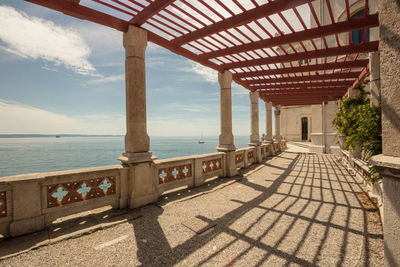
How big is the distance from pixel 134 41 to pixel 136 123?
2.10 meters

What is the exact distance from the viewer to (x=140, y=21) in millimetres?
4520

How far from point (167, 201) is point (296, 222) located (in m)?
3.14

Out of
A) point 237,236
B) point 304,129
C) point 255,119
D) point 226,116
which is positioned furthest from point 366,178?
point 304,129

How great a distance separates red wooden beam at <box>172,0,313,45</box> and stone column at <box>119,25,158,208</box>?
1.46 meters

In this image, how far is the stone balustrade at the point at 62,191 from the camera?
10.6ft

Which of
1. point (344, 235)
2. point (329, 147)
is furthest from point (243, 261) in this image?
point (329, 147)

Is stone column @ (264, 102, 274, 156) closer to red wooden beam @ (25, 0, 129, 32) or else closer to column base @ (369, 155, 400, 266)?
red wooden beam @ (25, 0, 129, 32)

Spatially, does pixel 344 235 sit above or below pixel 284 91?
below

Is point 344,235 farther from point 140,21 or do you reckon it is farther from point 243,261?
point 140,21

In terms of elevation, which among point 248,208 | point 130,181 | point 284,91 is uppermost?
point 284,91

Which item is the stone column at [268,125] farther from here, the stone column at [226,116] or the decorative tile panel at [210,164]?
the decorative tile panel at [210,164]

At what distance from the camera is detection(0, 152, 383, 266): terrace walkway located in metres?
2.70

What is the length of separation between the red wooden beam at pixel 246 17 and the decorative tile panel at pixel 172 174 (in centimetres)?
390

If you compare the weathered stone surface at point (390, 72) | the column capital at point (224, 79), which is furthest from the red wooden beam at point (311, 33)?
the weathered stone surface at point (390, 72)
